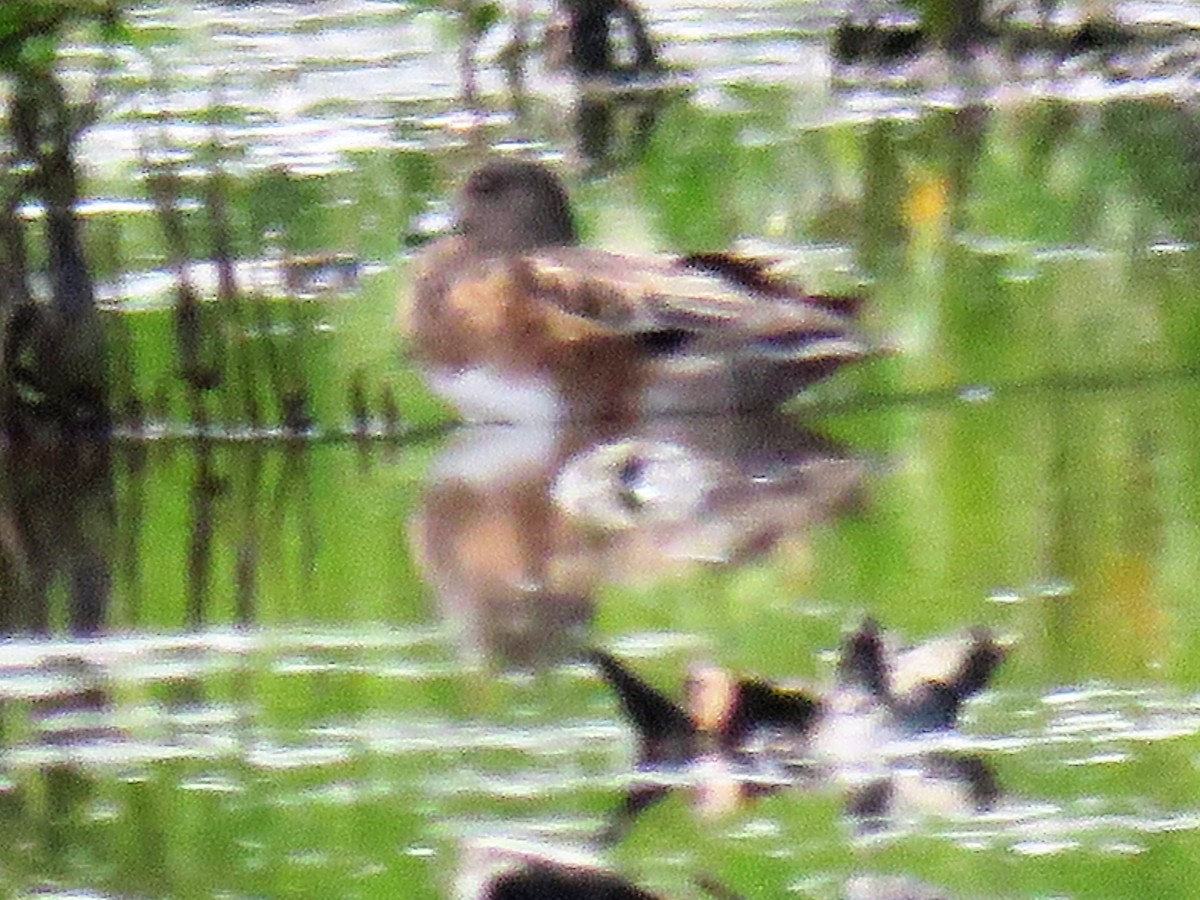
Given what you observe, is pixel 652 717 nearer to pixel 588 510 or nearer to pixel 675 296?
pixel 588 510

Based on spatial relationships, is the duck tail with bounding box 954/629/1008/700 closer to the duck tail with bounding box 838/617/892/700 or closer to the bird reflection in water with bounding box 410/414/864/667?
the duck tail with bounding box 838/617/892/700

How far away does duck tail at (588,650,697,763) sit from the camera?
1.54 m

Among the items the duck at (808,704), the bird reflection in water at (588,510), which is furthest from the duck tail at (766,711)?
the bird reflection in water at (588,510)

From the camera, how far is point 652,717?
5.24 ft

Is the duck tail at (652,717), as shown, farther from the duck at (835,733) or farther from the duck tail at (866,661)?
the duck tail at (866,661)

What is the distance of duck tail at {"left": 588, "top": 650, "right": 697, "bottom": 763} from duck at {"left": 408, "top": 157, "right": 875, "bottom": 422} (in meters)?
0.81

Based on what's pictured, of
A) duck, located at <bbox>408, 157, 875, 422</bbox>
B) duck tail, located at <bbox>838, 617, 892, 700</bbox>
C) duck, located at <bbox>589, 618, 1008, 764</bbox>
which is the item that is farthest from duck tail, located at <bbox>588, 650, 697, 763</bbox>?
duck, located at <bbox>408, 157, 875, 422</bbox>

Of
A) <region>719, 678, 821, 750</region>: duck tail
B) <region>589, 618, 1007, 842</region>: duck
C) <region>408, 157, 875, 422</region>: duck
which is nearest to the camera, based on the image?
<region>589, 618, 1007, 842</region>: duck

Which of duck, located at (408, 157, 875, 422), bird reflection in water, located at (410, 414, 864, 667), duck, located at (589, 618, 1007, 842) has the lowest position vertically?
duck, located at (589, 618, 1007, 842)

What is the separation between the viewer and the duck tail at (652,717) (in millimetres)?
1537

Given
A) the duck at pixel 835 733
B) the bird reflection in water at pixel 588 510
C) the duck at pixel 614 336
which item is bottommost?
the duck at pixel 835 733

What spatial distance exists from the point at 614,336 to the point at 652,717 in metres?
0.94

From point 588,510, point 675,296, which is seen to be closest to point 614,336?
point 675,296

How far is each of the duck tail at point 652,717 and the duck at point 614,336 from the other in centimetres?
81
